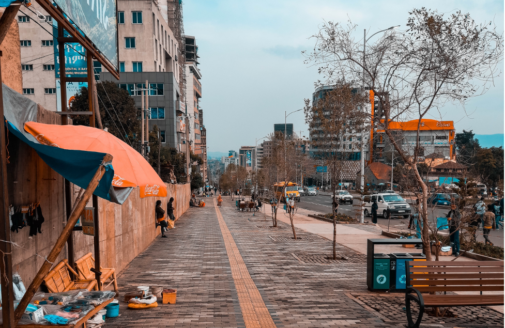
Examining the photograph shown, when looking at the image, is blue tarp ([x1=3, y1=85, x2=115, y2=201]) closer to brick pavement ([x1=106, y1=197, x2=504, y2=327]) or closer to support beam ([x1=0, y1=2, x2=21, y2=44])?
support beam ([x1=0, y1=2, x2=21, y2=44])

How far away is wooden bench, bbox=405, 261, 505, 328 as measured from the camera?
594 cm

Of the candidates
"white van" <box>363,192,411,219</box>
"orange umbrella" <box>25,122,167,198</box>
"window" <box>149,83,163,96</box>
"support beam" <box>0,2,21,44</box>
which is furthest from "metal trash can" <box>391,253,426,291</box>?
"window" <box>149,83,163,96</box>

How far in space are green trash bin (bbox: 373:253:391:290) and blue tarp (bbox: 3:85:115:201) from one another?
5.38m

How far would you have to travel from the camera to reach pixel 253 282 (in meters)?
8.73

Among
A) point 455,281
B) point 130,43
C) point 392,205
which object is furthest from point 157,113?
point 455,281

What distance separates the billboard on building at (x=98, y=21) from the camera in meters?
6.41

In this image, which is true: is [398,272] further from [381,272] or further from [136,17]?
[136,17]

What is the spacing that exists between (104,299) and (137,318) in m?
1.27

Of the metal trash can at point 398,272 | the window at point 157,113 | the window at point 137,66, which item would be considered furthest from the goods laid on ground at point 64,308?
the window at point 137,66

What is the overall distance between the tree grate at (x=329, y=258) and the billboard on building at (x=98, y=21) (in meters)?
7.36

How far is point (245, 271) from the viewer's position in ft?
32.4

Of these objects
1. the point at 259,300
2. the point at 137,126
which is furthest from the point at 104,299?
the point at 137,126

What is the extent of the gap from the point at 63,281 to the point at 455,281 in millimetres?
6186

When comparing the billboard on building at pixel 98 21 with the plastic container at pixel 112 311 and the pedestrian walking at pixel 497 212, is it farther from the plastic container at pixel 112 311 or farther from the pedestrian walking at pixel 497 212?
the pedestrian walking at pixel 497 212
